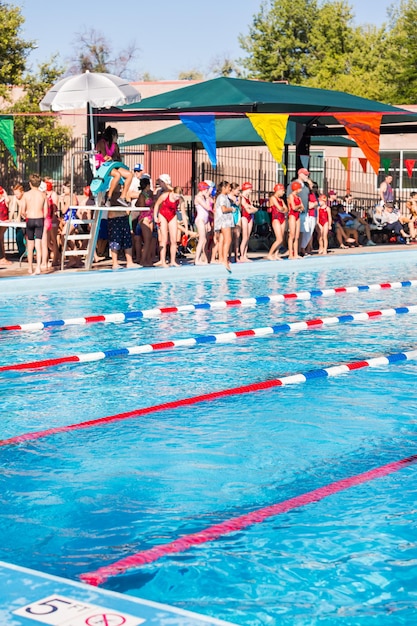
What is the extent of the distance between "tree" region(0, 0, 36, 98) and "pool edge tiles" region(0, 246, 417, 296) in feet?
66.5

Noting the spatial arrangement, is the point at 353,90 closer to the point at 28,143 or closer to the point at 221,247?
the point at 28,143

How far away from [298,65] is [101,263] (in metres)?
49.4

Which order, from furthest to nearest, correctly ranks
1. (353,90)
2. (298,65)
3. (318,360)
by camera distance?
(298,65) < (353,90) < (318,360)

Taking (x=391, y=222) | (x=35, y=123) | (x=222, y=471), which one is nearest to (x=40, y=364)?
(x=222, y=471)

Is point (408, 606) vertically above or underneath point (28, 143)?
underneath

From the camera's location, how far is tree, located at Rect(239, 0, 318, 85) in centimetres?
6362

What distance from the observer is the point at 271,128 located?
15633 mm

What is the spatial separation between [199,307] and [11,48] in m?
26.8

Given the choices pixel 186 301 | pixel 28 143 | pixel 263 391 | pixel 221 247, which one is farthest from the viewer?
pixel 28 143

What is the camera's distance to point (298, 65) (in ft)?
207

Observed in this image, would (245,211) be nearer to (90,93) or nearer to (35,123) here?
(90,93)

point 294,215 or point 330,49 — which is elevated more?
point 330,49

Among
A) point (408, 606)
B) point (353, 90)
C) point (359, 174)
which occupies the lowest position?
point (408, 606)

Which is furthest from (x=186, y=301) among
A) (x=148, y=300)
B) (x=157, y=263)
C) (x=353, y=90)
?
(x=353, y=90)
